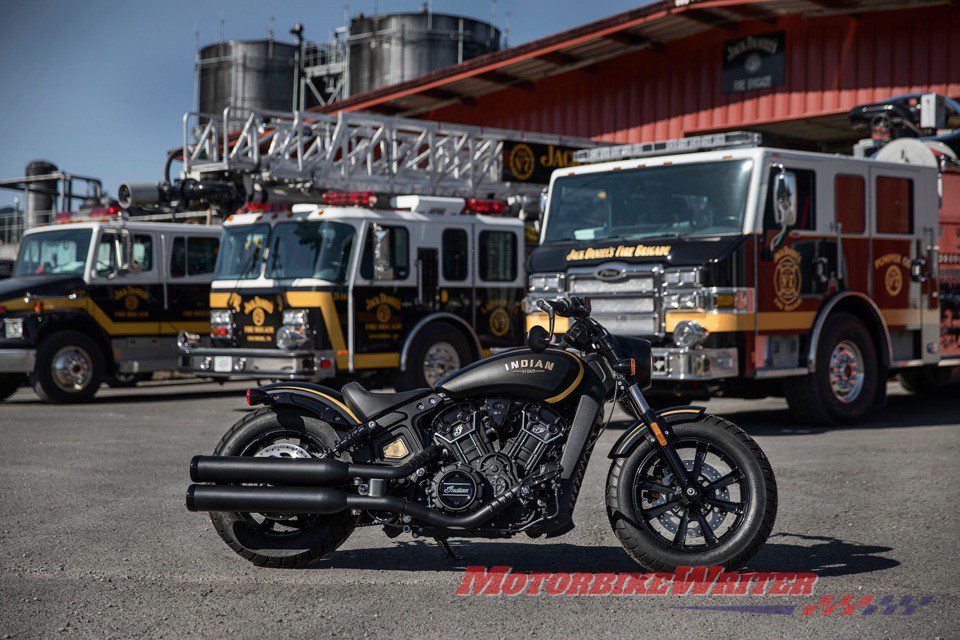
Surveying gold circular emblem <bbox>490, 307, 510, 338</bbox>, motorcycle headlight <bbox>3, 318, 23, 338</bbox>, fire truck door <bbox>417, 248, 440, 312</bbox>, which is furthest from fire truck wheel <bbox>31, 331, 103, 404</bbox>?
gold circular emblem <bbox>490, 307, 510, 338</bbox>

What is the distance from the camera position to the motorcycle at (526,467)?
5211 mm

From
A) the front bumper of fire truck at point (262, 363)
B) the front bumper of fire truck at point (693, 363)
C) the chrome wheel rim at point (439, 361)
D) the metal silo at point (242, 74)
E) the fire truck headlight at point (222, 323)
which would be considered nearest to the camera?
the front bumper of fire truck at point (693, 363)

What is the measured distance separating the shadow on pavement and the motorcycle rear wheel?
0.21 metres

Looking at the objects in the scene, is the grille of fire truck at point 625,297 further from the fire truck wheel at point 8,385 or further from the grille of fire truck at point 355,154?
the fire truck wheel at point 8,385

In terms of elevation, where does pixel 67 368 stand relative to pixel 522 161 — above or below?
below

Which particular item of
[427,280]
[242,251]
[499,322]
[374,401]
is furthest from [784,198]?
[242,251]

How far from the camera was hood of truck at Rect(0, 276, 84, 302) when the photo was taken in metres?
14.0

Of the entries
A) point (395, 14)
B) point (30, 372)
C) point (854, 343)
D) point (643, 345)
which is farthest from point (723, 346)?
point (395, 14)

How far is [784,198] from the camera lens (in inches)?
394

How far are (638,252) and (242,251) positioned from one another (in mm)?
5126

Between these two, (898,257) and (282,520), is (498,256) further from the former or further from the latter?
(282,520)

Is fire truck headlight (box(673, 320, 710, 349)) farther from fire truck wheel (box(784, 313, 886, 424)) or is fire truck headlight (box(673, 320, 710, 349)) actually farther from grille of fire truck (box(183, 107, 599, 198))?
grille of fire truck (box(183, 107, 599, 198))

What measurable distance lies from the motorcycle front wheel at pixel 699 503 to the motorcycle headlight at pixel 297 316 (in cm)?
746

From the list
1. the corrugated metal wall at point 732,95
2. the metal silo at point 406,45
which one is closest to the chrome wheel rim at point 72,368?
the corrugated metal wall at point 732,95
